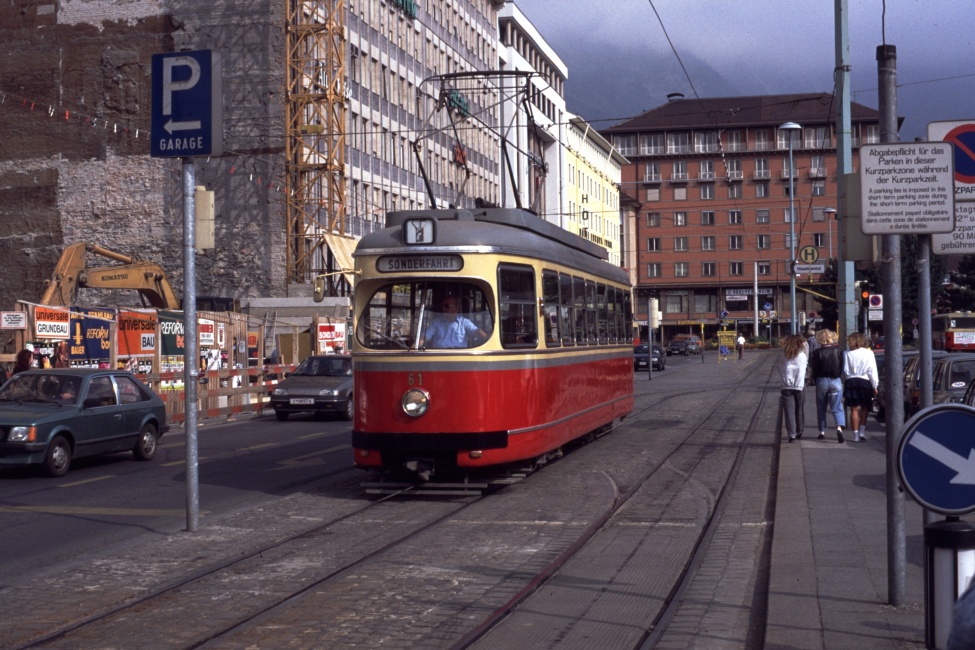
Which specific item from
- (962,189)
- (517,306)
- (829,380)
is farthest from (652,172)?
(962,189)

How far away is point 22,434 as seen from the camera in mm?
15984

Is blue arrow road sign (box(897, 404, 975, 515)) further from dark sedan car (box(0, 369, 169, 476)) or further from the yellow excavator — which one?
the yellow excavator

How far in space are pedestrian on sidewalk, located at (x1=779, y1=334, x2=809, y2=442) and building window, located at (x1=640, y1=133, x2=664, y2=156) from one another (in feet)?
344

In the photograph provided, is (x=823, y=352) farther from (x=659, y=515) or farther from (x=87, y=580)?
(x=87, y=580)

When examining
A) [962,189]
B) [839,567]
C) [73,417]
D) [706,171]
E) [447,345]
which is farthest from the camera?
[706,171]

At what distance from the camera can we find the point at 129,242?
5238 cm

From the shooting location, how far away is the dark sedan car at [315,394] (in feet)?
93.0

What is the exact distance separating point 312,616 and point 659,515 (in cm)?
517

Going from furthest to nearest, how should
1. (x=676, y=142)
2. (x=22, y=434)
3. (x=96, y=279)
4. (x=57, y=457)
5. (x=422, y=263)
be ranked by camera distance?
1. (x=676, y=142)
2. (x=96, y=279)
3. (x=57, y=457)
4. (x=22, y=434)
5. (x=422, y=263)

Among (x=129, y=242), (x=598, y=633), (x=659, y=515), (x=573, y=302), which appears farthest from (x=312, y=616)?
(x=129, y=242)

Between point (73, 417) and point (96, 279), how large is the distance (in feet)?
61.3

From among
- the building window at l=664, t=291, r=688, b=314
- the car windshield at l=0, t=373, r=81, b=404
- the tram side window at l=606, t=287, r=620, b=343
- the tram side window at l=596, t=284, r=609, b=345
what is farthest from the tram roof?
the building window at l=664, t=291, r=688, b=314

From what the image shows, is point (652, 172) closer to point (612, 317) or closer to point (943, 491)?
point (612, 317)

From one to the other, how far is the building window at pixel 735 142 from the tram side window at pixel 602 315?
10455cm
